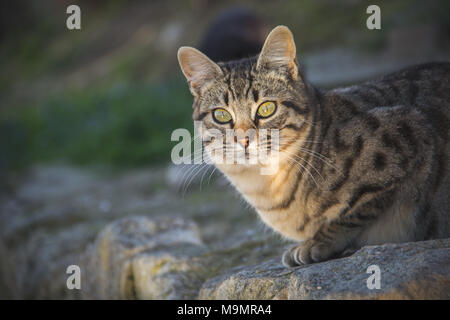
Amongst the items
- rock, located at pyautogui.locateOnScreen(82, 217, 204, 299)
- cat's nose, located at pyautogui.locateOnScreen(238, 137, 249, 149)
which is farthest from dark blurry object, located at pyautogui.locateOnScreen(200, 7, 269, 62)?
cat's nose, located at pyautogui.locateOnScreen(238, 137, 249, 149)

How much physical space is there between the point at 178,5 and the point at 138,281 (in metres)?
13.2

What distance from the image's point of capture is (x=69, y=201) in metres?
5.80

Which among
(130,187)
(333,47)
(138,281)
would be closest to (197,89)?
(138,281)

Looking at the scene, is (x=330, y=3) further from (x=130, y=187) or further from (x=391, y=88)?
(x=391, y=88)

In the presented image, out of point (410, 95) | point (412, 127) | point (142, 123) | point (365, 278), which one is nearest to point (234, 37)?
point (142, 123)

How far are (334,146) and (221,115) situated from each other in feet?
1.99

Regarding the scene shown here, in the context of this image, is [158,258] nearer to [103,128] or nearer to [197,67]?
[197,67]

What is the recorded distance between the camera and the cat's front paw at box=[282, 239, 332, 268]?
7.06ft

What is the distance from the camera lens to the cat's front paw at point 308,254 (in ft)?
7.06

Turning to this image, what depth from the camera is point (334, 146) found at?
2291 mm

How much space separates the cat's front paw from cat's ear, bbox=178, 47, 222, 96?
1.04 metres

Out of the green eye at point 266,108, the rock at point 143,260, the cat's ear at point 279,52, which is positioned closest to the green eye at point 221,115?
the green eye at point 266,108

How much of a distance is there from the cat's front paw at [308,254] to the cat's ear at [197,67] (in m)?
1.04

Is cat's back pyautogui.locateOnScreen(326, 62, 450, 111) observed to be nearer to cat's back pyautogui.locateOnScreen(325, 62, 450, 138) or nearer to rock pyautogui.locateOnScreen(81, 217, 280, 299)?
cat's back pyautogui.locateOnScreen(325, 62, 450, 138)
